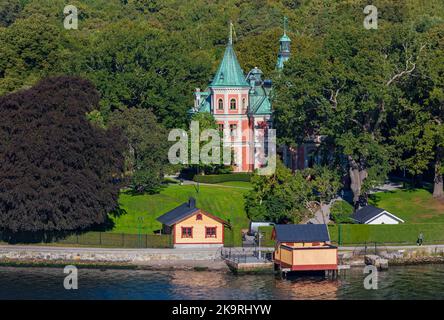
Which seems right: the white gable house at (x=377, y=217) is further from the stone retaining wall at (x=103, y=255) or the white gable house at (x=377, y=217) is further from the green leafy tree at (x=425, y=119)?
the stone retaining wall at (x=103, y=255)

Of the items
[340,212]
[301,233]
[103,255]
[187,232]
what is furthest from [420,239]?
[103,255]

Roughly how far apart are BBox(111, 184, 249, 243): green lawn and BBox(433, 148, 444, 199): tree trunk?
19.8 m

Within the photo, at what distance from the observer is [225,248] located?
91750mm

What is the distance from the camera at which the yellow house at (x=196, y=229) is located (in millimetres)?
92938

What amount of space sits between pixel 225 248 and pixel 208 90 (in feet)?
144

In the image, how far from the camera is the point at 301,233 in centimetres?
8812

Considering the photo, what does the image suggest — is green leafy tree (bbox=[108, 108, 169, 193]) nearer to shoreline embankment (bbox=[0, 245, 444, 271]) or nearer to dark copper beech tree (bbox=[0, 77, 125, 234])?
dark copper beech tree (bbox=[0, 77, 125, 234])

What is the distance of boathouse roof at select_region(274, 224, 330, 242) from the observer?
3449 inches

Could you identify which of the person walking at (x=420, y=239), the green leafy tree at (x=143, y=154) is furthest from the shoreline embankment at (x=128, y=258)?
the green leafy tree at (x=143, y=154)

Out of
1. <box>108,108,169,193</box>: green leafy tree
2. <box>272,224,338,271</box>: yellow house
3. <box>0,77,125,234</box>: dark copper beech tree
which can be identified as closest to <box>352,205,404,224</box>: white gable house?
<box>272,224,338,271</box>: yellow house

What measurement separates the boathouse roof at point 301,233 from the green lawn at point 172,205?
791 cm

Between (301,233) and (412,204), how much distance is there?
24.2 meters
